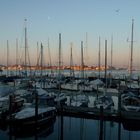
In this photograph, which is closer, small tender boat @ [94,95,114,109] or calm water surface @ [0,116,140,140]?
calm water surface @ [0,116,140,140]

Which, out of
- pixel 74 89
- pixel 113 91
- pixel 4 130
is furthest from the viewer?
pixel 74 89

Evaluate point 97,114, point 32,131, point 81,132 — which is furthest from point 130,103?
point 32,131

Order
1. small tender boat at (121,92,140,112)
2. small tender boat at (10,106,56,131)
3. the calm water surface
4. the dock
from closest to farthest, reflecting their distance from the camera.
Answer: the calm water surface, small tender boat at (10,106,56,131), the dock, small tender boat at (121,92,140,112)

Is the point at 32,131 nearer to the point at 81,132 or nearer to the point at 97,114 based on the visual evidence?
the point at 81,132

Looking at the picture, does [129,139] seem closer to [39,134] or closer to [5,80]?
[39,134]

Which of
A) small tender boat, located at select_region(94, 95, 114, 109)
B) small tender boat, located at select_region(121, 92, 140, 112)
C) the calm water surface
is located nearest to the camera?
the calm water surface

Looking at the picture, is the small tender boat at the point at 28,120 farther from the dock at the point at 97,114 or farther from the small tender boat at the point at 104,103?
the small tender boat at the point at 104,103

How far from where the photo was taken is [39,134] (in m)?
23.9

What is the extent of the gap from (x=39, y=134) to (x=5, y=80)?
47.2m

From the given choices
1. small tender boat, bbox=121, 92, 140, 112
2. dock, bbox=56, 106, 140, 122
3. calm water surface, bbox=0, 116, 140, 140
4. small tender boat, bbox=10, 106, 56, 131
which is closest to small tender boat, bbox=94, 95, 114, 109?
small tender boat, bbox=121, 92, 140, 112

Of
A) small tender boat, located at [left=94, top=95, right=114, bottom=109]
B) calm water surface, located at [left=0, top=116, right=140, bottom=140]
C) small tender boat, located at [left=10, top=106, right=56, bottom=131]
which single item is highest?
small tender boat, located at [left=94, top=95, right=114, bottom=109]

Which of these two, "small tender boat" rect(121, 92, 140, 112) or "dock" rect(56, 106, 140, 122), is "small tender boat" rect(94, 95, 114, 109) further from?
"dock" rect(56, 106, 140, 122)

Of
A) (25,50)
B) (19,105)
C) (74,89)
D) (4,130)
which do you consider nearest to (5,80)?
(25,50)

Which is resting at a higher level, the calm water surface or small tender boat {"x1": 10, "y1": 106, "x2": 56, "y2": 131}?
small tender boat {"x1": 10, "y1": 106, "x2": 56, "y2": 131}
